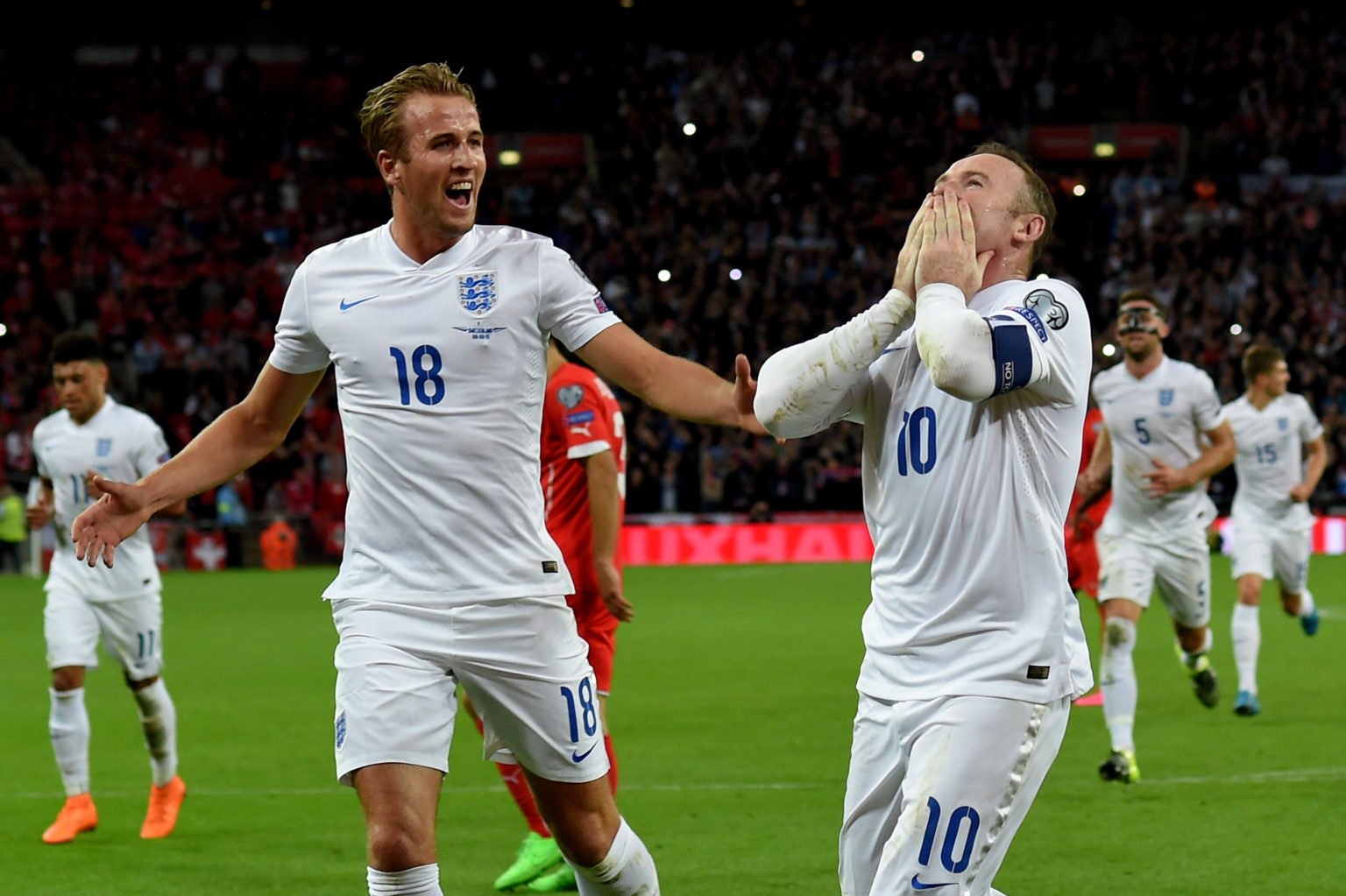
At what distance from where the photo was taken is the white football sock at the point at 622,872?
4949 millimetres

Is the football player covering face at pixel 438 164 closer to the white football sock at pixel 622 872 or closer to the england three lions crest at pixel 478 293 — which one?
the england three lions crest at pixel 478 293

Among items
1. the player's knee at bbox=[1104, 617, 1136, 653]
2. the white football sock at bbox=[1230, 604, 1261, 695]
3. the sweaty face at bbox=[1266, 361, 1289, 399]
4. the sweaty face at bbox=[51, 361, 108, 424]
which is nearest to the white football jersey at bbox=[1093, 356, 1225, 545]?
the player's knee at bbox=[1104, 617, 1136, 653]

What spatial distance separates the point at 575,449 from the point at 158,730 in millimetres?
2976

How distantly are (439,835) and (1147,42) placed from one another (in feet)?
107

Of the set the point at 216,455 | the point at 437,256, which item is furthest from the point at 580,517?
the point at 437,256

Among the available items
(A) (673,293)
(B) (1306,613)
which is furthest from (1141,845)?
(A) (673,293)

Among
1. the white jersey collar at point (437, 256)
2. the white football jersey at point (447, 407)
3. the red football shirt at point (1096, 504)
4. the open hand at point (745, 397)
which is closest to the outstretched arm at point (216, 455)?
the white football jersey at point (447, 407)

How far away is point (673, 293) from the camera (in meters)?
32.3

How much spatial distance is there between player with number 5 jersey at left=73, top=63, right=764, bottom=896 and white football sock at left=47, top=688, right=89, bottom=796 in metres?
4.04

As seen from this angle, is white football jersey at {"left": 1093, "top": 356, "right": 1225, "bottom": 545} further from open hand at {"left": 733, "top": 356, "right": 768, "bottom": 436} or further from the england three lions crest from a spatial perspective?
open hand at {"left": 733, "top": 356, "right": 768, "bottom": 436}

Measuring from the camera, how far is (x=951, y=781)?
390 centimetres

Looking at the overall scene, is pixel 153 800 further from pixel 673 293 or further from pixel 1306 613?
pixel 673 293

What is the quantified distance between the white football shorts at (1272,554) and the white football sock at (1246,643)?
2.54 ft

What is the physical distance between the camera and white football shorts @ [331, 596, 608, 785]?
469 cm
